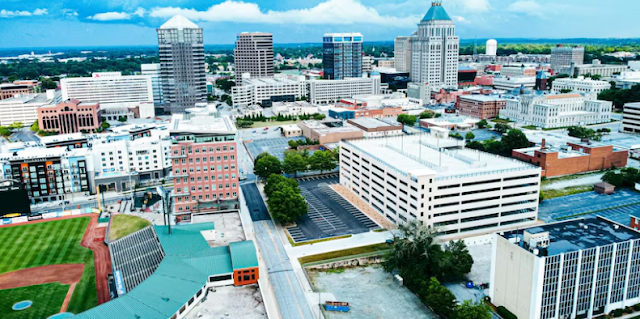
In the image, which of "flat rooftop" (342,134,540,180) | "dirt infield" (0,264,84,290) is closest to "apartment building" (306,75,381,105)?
"flat rooftop" (342,134,540,180)

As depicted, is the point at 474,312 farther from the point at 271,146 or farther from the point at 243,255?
the point at 271,146

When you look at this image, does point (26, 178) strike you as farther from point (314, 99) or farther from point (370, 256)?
point (314, 99)

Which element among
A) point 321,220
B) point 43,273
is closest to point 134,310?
point 43,273

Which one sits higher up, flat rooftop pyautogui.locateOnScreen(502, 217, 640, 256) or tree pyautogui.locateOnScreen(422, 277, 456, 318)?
flat rooftop pyautogui.locateOnScreen(502, 217, 640, 256)

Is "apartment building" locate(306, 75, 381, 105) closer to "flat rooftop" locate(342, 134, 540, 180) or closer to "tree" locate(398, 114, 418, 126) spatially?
"tree" locate(398, 114, 418, 126)

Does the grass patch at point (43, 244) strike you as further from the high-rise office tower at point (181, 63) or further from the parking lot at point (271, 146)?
the high-rise office tower at point (181, 63)

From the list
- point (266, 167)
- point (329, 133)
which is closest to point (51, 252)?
point (266, 167)

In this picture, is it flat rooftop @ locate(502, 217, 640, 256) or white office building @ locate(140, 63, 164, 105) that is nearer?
flat rooftop @ locate(502, 217, 640, 256)

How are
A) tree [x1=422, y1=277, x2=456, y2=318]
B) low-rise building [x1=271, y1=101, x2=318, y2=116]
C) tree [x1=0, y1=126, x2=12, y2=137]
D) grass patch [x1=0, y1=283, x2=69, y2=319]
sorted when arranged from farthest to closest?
low-rise building [x1=271, y1=101, x2=318, y2=116] < tree [x1=0, y1=126, x2=12, y2=137] < grass patch [x1=0, y1=283, x2=69, y2=319] < tree [x1=422, y1=277, x2=456, y2=318]
